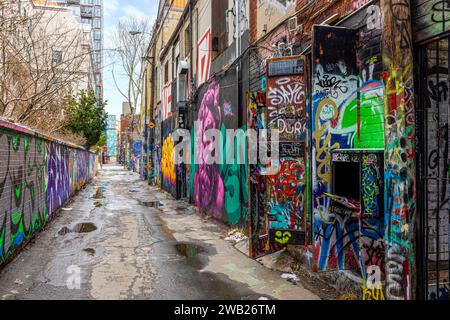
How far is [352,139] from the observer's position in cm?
484

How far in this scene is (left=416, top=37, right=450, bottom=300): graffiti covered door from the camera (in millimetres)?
3699

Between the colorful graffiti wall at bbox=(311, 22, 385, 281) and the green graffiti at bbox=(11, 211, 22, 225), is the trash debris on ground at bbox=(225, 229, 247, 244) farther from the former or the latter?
the green graffiti at bbox=(11, 211, 22, 225)

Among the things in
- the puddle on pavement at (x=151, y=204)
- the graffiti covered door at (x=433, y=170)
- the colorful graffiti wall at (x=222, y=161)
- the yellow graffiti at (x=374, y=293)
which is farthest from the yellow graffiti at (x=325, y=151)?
the puddle on pavement at (x=151, y=204)

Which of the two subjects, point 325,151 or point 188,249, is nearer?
point 325,151

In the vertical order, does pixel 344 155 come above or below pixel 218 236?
above

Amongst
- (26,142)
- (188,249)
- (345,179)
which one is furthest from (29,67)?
(345,179)

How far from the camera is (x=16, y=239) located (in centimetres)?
623

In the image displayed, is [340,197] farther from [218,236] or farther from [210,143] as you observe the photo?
[210,143]

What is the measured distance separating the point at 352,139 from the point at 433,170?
1221 mm

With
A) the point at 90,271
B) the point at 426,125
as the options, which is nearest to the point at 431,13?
the point at 426,125

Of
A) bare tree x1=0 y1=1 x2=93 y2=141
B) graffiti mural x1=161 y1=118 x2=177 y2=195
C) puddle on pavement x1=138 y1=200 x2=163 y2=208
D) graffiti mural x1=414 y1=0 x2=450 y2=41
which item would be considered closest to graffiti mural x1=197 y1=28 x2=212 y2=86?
bare tree x1=0 y1=1 x2=93 y2=141

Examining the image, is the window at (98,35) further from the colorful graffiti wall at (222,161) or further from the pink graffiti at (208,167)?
the pink graffiti at (208,167)

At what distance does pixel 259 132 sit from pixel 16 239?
173 inches

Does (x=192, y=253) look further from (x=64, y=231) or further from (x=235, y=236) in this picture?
(x=64, y=231)
